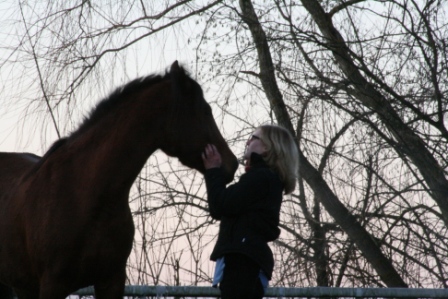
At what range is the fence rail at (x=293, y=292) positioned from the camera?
14.6 ft

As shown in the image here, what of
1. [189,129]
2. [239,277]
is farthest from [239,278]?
[189,129]

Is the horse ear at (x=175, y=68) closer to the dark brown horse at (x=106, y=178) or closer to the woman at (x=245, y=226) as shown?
the dark brown horse at (x=106, y=178)

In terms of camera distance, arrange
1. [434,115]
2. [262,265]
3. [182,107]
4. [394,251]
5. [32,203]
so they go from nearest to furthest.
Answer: [262,265] < [182,107] < [32,203] < [434,115] < [394,251]

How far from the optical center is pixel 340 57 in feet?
22.0

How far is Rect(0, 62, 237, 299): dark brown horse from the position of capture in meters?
3.89

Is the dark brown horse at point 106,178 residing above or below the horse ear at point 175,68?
below

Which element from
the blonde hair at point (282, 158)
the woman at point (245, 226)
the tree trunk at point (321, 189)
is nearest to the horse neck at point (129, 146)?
the woman at point (245, 226)

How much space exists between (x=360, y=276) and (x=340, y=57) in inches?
80.4

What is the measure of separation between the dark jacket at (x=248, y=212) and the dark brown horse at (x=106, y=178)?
0.24 m

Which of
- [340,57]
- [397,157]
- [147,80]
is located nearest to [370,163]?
[397,157]

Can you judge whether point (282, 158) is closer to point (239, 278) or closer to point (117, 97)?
point (239, 278)

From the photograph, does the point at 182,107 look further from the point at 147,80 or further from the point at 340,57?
the point at 340,57

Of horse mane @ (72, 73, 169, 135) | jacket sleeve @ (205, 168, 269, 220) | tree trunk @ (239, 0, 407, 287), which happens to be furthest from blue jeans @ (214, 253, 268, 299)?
tree trunk @ (239, 0, 407, 287)

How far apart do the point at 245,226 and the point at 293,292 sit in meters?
1.20
